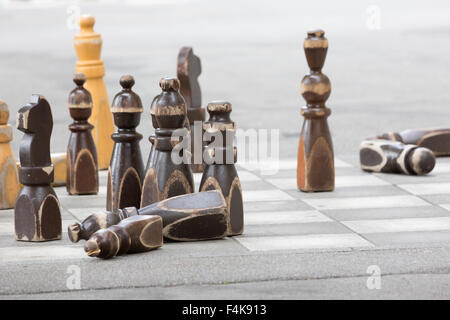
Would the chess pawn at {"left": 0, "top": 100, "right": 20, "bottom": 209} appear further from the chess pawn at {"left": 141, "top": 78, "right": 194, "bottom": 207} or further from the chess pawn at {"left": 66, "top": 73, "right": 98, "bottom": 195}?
the chess pawn at {"left": 141, "top": 78, "right": 194, "bottom": 207}

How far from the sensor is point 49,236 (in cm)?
316

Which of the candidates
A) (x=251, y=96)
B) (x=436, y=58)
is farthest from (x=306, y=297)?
(x=436, y=58)

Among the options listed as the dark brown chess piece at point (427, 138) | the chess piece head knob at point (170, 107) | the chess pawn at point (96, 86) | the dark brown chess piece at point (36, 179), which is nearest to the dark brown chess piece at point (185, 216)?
the dark brown chess piece at point (36, 179)

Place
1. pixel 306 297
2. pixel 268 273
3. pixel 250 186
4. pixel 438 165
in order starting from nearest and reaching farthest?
pixel 306 297 < pixel 268 273 < pixel 250 186 < pixel 438 165

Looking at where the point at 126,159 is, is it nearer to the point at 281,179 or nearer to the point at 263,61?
the point at 281,179

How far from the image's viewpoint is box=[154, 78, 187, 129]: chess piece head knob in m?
3.29

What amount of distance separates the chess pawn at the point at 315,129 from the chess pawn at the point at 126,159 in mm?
729

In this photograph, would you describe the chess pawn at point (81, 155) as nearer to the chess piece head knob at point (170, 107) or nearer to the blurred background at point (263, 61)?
the chess piece head knob at point (170, 107)

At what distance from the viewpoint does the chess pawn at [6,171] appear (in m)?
3.75

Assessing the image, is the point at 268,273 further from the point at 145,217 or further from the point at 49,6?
the point at 49,6

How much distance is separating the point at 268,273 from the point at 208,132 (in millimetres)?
615

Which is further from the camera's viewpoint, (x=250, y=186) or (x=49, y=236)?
(x=250, y=186)

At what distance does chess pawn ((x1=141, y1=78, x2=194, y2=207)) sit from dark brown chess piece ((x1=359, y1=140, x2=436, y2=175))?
1236mm

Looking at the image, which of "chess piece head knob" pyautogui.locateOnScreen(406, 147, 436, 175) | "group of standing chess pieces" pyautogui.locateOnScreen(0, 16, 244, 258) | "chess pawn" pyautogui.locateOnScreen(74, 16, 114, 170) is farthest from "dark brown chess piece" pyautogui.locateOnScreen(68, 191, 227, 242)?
"chess pawn" pyautogui.locateOnScreen(74, 16, 114, 170)
